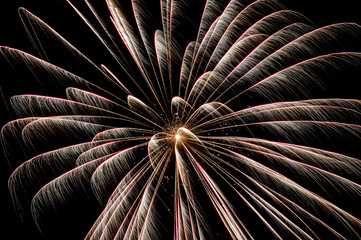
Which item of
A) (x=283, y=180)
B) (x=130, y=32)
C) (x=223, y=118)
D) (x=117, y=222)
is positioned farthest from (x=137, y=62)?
(x=283, y=180)

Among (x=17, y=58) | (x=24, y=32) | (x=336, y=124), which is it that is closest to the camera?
(x=336, y=124)

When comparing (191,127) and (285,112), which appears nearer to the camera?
(285,112)

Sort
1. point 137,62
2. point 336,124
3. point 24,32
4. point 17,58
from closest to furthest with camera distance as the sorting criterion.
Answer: point 336,124, point 17,58, point 137,62, point 24,32

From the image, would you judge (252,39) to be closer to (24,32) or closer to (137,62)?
(137,62)

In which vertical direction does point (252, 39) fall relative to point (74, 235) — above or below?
above

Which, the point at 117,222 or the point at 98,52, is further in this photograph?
the point at 98,52

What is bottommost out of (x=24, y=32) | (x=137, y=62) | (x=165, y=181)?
(x=165, y=181)

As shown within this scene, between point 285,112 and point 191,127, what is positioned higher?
point 191,127
